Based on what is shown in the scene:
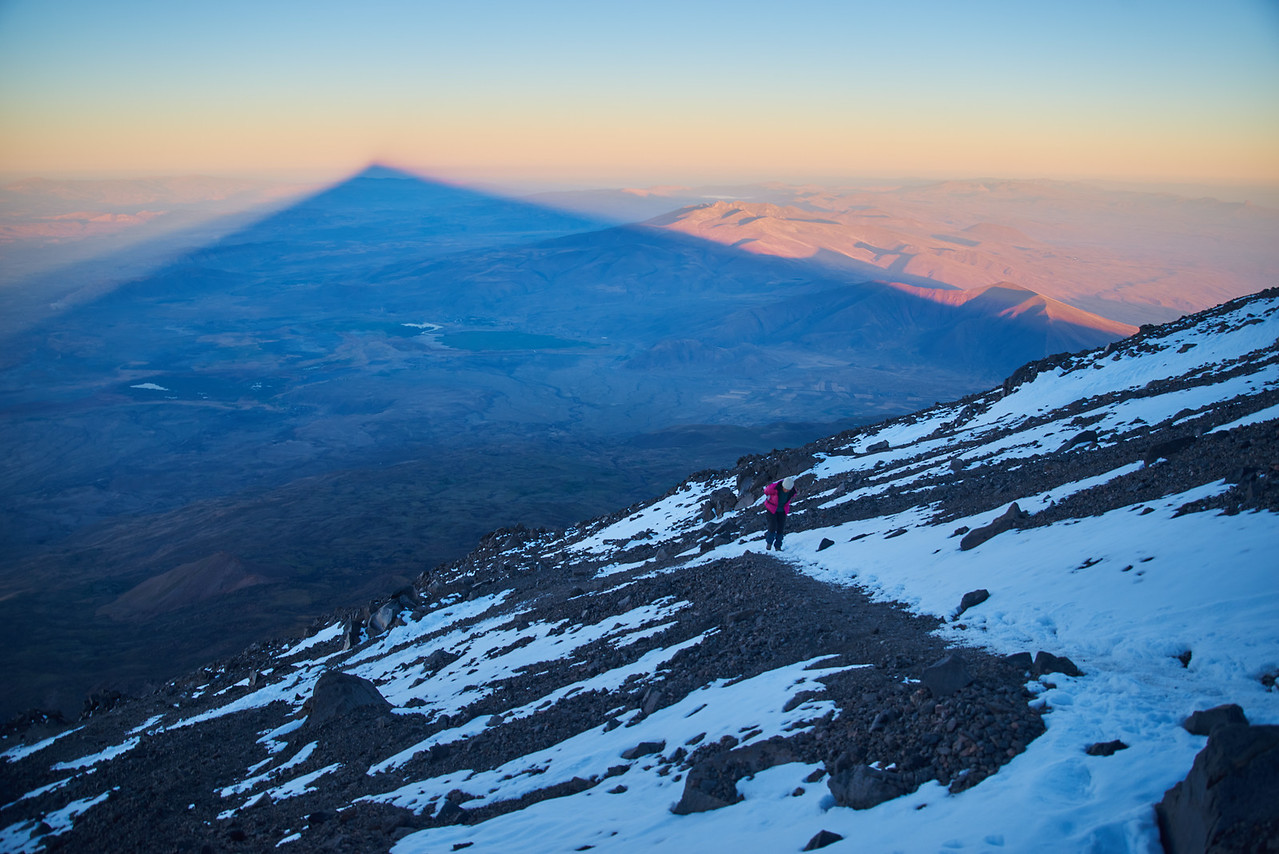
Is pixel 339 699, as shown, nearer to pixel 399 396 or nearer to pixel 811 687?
pixel 811 687

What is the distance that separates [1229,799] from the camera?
11.6ft

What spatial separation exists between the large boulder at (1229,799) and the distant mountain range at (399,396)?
31.5m

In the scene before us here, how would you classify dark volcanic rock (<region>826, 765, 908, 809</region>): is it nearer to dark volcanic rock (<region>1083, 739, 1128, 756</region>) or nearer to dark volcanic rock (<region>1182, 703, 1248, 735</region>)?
dark volcanic rock (<region>1083, 739, 1128, 756</region>)

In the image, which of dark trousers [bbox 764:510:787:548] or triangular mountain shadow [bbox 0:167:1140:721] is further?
triangular mountain shadow [bbox 0:167:1140:721]

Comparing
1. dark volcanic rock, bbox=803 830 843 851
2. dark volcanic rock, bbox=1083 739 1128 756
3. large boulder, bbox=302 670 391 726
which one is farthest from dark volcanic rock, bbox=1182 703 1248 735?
large boulder, bbox=302 670 391 726

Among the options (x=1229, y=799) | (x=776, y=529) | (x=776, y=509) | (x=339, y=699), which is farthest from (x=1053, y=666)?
(x=339, y=699)

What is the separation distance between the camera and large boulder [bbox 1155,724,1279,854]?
11.1ft

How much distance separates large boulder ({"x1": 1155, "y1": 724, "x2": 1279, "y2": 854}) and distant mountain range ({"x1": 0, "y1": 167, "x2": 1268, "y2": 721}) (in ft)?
103

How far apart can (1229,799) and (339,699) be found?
1127 cm

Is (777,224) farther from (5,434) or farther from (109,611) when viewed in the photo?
(109,611)

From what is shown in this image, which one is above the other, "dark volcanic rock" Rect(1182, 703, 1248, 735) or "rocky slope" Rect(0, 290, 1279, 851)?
"dark volcanic rock" Rect(1182, 703, 1248, 735)

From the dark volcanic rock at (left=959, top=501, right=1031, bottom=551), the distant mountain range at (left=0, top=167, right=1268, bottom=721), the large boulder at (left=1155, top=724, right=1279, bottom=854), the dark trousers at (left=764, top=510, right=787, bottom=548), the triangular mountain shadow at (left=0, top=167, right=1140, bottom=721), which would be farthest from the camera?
the triangular mountain shadow at (left=0, top=167, right=1140, bottom=721)

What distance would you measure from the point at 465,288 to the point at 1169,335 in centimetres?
15442

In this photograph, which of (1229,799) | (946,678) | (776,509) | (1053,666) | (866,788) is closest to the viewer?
(1229,799)
